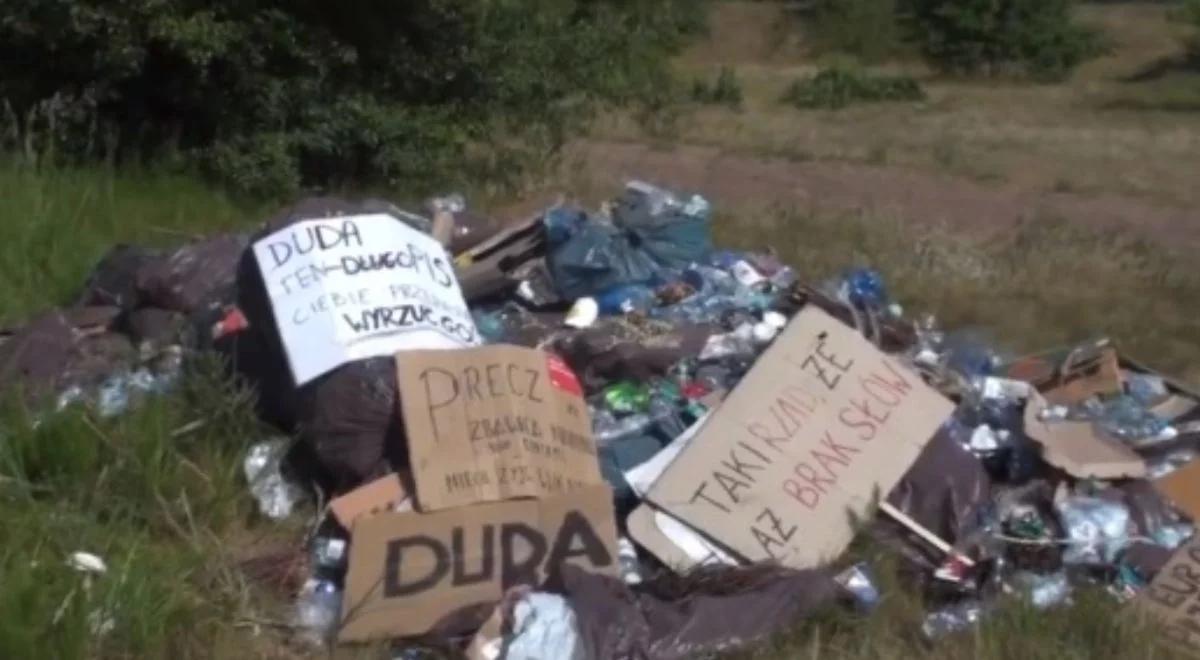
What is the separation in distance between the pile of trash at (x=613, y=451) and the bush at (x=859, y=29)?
136 ft

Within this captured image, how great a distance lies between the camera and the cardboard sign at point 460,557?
4.93 meters

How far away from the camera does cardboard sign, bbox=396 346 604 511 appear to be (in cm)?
530

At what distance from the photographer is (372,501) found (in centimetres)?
528

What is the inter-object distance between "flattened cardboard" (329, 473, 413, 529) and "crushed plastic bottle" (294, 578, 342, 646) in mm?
170

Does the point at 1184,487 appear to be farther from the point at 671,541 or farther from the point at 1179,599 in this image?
the point at 671,541

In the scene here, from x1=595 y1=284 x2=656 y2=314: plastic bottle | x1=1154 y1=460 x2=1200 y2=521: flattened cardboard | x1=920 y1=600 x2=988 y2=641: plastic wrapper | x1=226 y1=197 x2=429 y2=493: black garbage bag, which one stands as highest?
x1=226 y1=197 x2=429 y2=493: black garbage bag

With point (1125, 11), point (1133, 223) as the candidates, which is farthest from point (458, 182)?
point (1125, 11)

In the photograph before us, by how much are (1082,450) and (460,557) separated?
77.5 inches

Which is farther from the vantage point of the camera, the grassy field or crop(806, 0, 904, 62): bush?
crop(806, 0, 904, 62): bush

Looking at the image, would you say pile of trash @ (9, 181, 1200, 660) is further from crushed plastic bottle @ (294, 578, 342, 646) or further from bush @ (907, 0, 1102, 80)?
bush @ (907, 0, 1102, 80)

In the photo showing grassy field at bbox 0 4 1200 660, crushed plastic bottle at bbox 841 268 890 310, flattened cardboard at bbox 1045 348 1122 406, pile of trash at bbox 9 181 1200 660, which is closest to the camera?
grassy field at bbox 0 4 1200 660

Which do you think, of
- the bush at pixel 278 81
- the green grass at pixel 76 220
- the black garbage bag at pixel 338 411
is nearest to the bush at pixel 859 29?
the bush at pixel 278 81

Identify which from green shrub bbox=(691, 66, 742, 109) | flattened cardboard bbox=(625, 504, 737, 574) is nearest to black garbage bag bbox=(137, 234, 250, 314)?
flattened cardboard bbox=(625, 504, 737, 574)

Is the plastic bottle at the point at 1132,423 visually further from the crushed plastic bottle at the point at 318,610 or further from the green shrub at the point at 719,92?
the green shrub at the point at 719,92
